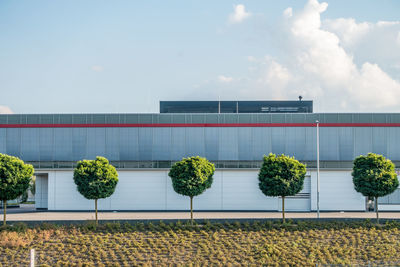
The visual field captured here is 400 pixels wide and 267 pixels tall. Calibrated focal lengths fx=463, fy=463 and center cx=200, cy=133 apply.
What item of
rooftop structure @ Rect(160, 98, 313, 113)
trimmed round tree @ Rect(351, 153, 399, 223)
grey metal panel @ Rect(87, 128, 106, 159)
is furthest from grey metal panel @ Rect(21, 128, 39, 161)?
trimmed round tree @ Rect(351, 153, 399, 223)

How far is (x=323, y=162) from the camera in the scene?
46281mm

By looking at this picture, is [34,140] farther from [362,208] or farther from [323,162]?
[362,208]

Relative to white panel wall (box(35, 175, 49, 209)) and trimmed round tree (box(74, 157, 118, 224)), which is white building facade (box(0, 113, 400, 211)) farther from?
trimmed round tree (box(74, 157, 118, 224))

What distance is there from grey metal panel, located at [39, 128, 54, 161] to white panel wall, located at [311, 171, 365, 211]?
87.1 ft

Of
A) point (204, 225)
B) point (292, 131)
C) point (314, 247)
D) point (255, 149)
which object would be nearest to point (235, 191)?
point (255, 149)

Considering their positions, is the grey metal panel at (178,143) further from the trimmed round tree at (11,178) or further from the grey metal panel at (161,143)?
the trimmed round tree at (11,178)

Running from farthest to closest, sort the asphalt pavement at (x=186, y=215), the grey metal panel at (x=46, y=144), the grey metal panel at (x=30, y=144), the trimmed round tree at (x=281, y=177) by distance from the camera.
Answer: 1. the grey metal panel at (x=30, y=144)
2. the grey metal panel at (x=46, y=144)
3. the asphalt pavement at (x=186, y=215)
4. the trimmed round tree at (x=281, y=177)

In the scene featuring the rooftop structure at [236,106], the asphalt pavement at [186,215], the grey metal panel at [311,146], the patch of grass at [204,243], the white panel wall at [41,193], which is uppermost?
the rooftop structure at [236,106]

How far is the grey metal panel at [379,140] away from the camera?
46.5m

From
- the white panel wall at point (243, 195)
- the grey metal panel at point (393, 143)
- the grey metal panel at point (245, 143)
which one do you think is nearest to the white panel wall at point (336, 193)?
the white panel wall at point (243, 195)

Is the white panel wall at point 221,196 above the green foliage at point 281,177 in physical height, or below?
below

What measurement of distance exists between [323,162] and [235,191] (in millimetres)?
9261

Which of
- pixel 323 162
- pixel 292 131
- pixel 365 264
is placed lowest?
pixel 365 264

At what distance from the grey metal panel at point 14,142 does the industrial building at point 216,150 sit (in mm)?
1799
